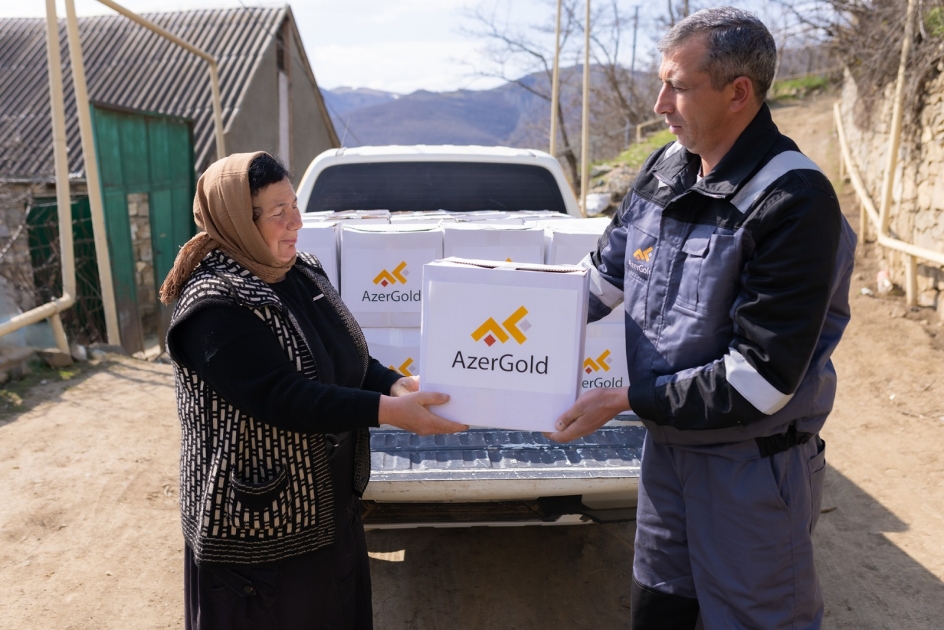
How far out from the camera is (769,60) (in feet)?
6.32

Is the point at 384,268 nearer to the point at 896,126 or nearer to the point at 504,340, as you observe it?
the point at 504,340

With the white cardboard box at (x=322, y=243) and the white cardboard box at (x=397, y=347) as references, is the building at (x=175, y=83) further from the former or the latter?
the white cardboard box at (x=397, y=347)

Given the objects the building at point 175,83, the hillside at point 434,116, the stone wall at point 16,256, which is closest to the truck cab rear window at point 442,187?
the stone wall at point 16,256

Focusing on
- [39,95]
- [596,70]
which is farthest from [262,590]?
[596,70]

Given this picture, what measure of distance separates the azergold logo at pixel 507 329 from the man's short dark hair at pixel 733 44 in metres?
0.76

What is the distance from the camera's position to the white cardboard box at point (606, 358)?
10.5ft

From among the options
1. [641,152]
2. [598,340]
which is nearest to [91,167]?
[598,340]

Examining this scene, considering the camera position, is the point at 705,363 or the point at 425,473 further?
the point at 425,473

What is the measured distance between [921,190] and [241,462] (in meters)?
8.01

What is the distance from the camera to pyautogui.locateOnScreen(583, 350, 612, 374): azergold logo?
320 cm

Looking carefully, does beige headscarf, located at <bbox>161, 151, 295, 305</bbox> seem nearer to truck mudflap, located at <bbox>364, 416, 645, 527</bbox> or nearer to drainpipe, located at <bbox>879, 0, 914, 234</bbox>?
truck mudflap, located at <bbox>364, 416, 645, 527</bbox>

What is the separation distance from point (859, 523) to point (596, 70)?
26.7m

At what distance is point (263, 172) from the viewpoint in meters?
1.93

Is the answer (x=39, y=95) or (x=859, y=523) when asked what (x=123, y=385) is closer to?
(x=859, y=523)
